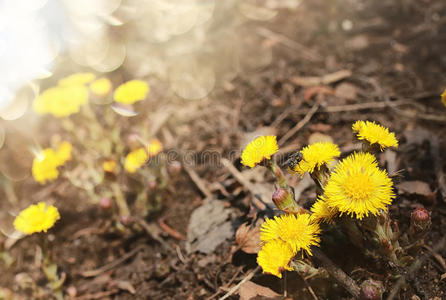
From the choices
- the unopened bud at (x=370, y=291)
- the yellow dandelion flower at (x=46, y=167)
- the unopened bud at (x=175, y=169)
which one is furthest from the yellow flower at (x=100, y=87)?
the unopened bud at (x=370, y=291)

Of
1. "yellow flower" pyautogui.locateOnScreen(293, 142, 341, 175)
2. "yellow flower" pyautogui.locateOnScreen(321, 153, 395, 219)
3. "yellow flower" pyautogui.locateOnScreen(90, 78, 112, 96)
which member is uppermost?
"yellow flower" pyautogui.locateOnScreen(90, 78, 112, 96)

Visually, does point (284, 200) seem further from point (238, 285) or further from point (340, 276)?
point (238, 285)

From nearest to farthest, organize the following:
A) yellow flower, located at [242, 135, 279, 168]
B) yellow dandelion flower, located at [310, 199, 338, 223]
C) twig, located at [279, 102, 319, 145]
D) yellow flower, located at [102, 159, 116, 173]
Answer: yellow dandelion flower, located at [310, 199, 338, 223], yellow flower, located at [242, 135, 279, 168], twig, located at [279, 102, 319, 145], yellow flower, located at [102, 159, 116, 173]

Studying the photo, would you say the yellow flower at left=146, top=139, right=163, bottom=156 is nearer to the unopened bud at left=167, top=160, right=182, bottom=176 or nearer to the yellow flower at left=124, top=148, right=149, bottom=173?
the yellow flower at left=124, top=148, right=149, bottom=173

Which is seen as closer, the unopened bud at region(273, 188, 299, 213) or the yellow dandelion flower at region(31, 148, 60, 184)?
the unopened bud at region(273, 188, 299, 213)

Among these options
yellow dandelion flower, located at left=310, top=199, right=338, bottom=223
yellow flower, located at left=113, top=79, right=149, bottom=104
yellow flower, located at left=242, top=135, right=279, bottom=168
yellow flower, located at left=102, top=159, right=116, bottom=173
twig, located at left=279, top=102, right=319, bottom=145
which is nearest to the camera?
yellow dandelion flower, located at left=310, top=199, right=338, bottom=223

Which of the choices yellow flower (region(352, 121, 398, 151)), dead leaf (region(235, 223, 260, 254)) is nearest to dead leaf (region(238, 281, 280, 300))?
dead leaf (region(235, 223, 260, 254))

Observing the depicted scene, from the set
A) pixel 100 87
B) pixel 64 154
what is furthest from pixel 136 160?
→ pixel 100 87
